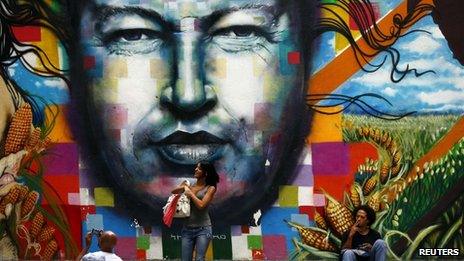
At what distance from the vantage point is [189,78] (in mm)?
11352

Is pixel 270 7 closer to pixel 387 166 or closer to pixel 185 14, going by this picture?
pixel 185 14

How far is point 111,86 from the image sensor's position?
11.5m

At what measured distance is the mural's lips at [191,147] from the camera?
37.5 ft

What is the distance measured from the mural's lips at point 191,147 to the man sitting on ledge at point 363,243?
2.44 metres

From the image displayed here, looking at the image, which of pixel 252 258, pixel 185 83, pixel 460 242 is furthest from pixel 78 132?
pixel 460 242

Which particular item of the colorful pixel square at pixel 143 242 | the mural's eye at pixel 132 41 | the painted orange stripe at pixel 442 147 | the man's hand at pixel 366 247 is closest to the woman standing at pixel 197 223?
the man's hand at pixel 366 247

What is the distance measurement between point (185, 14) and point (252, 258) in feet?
9.12

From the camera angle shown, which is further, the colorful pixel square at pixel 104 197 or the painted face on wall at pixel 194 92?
the colorful pixel square at pixel 104 197

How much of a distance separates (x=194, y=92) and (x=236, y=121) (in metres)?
0.56

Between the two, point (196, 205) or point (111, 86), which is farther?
point (111, 86)

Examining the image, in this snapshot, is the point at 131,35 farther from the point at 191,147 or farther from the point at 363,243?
the point at 363,243

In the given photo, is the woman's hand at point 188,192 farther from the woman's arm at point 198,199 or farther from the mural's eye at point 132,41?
the mural's eye at point 132,41

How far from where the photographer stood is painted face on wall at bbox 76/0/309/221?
11305mm

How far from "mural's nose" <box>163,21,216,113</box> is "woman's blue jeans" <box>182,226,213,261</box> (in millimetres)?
2076
